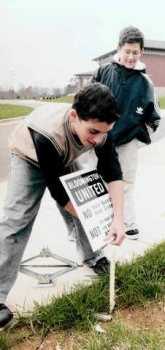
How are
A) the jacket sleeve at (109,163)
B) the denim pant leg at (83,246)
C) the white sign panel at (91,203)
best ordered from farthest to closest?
1. the denim pant leg at (83,246)
2. the jacket sleeve at (109,163)
3. the white sign panel at (91,203)

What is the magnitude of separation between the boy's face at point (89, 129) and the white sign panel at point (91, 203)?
292 millimetres

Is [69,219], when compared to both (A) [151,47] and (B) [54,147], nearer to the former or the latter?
(B) [54,147]

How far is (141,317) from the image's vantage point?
9.16 feet

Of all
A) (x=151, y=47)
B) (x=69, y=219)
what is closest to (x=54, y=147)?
(x=69, y=219)

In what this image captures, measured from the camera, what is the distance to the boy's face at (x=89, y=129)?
229 cm

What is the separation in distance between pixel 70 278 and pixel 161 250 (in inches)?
30.7

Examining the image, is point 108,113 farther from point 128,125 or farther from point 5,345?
point 128,125

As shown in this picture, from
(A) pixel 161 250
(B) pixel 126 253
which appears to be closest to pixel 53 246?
(B) pixel 126 253

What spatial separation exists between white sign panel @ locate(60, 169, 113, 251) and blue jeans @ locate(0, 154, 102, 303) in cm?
23

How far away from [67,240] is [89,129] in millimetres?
1900

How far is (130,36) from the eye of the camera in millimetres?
3766

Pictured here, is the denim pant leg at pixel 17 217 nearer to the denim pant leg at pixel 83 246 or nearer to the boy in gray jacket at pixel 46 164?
the boy in gray jacket at pixel 46 164

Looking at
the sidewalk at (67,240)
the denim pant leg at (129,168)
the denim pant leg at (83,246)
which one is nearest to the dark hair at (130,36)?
the denim pant leg at (129,168)

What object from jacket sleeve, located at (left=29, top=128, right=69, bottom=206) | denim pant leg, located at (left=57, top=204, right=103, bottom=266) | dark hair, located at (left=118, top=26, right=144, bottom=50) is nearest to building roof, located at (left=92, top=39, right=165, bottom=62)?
dark hair, located at (left=118, top=26, right=144, bottom=50)
